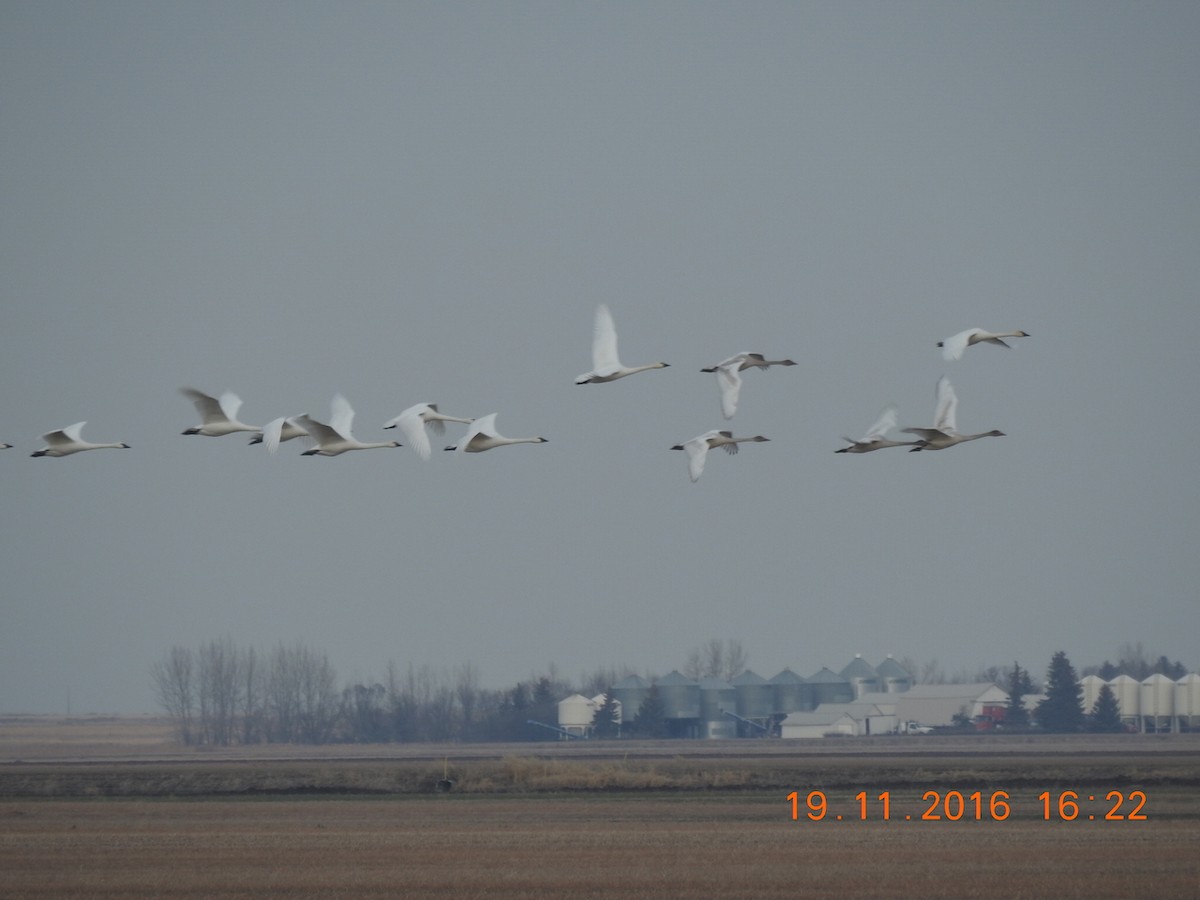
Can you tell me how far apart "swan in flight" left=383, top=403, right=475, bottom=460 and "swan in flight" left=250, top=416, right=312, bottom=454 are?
2159mm

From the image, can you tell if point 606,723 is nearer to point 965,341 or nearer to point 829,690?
point 829,690

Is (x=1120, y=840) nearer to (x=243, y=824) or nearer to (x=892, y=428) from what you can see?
(x=892, y=428)

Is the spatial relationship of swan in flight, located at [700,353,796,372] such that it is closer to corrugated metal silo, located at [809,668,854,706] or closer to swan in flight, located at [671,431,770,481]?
swan in flight, located at [671,431,770,481]

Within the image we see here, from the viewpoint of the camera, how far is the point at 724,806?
155 ft

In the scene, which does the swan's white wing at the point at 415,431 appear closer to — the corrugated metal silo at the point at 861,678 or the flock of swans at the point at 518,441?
the flock of swans at the point at 518,441

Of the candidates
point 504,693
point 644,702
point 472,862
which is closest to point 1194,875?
point 472,862

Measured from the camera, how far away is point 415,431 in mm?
30219

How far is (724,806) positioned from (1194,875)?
19.6 m

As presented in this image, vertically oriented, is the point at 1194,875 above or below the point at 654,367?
below

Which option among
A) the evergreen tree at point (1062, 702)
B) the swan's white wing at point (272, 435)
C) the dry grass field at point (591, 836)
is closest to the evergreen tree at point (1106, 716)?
the evergreen tree at point (1062, 702)

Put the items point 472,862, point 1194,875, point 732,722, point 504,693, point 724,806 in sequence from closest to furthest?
point 1194,875 → point 472,862 → point 724,806 → point 732,722 → point 504,693

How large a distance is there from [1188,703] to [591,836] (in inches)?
4331

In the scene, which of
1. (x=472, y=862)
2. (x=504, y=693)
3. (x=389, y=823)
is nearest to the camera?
(x=472, y=862)

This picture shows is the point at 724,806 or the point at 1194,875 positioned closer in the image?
the point at 1194,875
